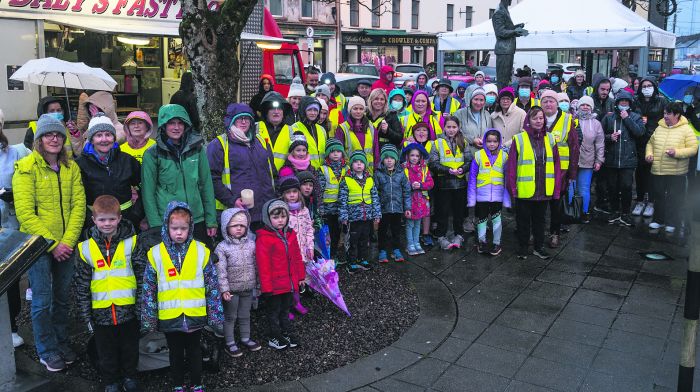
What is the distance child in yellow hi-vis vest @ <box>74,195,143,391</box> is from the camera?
13.6 feet

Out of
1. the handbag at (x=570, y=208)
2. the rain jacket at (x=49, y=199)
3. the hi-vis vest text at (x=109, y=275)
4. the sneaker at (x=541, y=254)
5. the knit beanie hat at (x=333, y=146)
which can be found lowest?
the sneaker at (x=541, y=254)

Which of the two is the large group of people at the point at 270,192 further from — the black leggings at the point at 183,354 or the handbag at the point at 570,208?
the handbag at the point at 570,208

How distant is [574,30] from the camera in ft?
43.6

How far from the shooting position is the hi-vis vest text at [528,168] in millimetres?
7289

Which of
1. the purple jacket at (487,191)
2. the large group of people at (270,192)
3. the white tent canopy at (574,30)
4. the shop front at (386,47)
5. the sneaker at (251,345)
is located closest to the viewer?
the large group of people at (270,192)

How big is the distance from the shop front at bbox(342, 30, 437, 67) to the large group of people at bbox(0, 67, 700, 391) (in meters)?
29.3

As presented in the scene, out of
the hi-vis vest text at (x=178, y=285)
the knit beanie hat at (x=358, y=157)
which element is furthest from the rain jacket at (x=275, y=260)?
the knit beanie hat at (x=358, y=157)

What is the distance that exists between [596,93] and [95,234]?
324 inches

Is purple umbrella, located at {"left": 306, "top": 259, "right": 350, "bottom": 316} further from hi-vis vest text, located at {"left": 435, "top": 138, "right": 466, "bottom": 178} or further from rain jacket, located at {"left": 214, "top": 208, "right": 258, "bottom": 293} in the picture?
hi-vis vest text, located at {"left": 435, "top": 138, "right": 466, "bottom": 178}

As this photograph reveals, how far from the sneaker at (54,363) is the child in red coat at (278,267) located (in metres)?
1.58

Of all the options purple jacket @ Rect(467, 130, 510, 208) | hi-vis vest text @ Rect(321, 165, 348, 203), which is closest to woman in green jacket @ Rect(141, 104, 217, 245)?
hi-vis vest text @ Rect(321, 165, 348, 203)

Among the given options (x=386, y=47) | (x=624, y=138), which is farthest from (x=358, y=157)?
(x=386, y=47)

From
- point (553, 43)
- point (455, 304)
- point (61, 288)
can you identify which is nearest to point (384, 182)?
point (455, 304)

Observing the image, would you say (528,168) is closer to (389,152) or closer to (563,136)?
(563,136)
